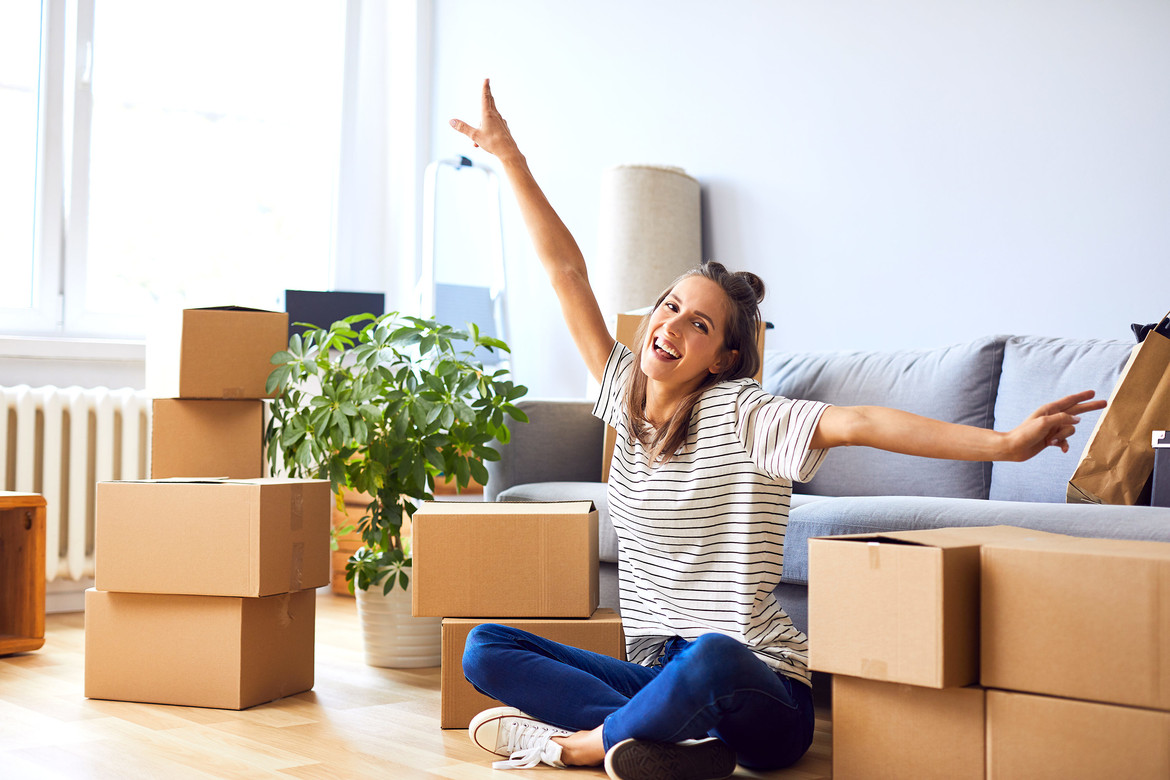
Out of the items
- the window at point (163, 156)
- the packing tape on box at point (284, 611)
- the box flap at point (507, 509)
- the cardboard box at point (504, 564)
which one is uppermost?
the window at point (163, 156)

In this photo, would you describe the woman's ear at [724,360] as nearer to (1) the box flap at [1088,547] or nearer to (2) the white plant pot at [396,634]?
(1) the box flap at [1088,547]

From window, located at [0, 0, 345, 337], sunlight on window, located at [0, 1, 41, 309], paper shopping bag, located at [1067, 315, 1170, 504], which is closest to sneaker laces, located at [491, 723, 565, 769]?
paper shopping bag, located at [1067, 315, 1170, 504]

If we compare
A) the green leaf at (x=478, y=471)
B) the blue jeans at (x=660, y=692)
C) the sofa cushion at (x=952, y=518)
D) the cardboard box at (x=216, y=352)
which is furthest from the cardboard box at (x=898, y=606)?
the cardboard box at (x=216, y=352)

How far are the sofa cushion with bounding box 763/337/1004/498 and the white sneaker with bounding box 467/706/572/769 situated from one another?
3.41 feet

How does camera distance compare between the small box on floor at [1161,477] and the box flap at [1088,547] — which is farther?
the small box on floor at [1161,477]

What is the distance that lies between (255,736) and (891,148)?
1.99 metres

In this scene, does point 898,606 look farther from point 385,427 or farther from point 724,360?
point 385,427

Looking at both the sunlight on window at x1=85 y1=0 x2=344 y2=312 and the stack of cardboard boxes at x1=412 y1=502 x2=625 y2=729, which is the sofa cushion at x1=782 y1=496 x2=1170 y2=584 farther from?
the sunlight on window at x1=85 y1=0 x2=344 y2=312

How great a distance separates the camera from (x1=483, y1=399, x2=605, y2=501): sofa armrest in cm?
254

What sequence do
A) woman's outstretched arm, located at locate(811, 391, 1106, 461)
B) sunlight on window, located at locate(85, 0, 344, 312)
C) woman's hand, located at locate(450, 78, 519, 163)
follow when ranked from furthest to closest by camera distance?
sunlight on window, located at locate(85, 0, 344, 312) < woman's hand, located at locate(450, 78, 519, 163) < woman's outstretched arm, located at locate(811, 391, 1106, 461)

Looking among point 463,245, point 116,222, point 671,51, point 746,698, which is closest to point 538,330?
point 463,245

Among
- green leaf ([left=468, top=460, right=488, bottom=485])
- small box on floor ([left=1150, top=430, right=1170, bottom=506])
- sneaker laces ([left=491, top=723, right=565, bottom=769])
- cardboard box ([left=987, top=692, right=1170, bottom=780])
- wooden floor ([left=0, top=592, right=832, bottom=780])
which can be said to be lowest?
wooden floor ([left=0, top=592, right=832, bottom=780])

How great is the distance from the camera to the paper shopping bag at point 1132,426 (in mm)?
1676

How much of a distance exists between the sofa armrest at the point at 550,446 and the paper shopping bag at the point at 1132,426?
45.5 inches
